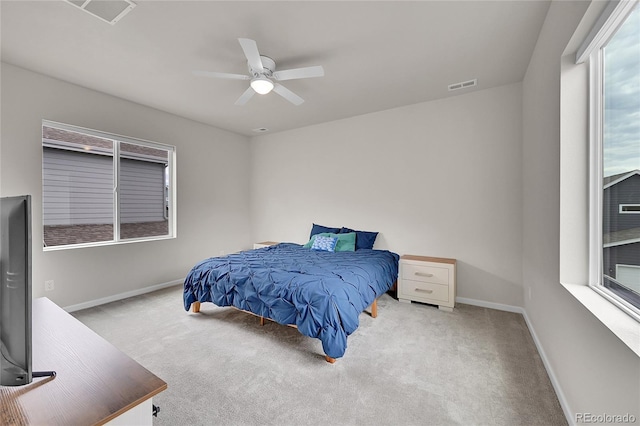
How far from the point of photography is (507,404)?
1.68 metres

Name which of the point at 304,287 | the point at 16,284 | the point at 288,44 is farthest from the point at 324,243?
the point at 16,284

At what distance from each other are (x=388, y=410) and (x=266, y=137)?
480 cm

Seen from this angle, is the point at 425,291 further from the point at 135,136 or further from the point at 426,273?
the point at 135,136

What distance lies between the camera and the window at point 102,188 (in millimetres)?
3135

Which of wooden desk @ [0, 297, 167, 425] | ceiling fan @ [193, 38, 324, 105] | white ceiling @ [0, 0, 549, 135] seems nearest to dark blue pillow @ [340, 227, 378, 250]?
white ceiling @ [0, 0, 549, 135]

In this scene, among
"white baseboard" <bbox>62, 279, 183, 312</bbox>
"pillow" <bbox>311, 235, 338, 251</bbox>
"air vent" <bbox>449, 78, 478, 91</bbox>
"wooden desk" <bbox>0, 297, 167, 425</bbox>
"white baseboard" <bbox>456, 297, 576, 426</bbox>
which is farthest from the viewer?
"pillow" <bbox>311, 235, 338, 251</bbox>

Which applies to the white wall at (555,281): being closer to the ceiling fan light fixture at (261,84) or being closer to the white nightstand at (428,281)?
the white nightstand at (428,281)

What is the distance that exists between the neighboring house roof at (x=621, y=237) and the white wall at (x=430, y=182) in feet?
5.96

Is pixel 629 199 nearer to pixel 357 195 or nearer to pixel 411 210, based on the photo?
pixel 411 210

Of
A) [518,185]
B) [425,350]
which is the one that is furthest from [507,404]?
[518,185]

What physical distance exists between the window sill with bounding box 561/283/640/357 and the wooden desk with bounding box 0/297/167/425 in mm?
1674

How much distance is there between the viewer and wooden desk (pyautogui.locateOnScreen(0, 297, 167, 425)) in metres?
0.72

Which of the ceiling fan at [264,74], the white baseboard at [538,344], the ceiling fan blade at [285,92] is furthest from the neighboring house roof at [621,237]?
the ceiling fan blade at [285,92]

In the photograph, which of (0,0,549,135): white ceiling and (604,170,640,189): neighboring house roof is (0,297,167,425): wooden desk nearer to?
(604,170,640,189): neighboring house roof
